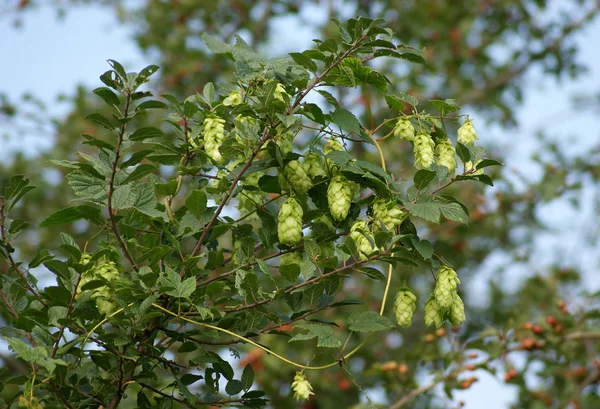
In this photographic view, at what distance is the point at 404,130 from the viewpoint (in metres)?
1.61

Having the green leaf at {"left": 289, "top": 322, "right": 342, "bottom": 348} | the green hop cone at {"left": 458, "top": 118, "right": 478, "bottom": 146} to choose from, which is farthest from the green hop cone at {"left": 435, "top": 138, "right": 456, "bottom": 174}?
the green leaf at {"left": 289, "top": 322, "right": 342, "bottom": 348}

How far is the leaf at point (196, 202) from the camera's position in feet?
5.08

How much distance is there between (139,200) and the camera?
5.07 ft

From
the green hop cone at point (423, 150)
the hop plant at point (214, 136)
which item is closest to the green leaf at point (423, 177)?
the green hop cone at point (423, 150)

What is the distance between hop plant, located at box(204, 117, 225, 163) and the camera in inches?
59.0

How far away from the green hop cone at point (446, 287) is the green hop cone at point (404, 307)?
0.20ft

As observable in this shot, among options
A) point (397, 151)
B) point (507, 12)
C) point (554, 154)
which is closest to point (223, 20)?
point (397, 151)

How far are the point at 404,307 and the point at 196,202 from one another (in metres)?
0.49

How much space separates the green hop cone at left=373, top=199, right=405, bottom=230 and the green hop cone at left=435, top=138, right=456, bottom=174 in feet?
0.63

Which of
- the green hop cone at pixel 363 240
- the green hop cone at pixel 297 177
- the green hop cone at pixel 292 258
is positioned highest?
the green hop cone at pixel 297 177

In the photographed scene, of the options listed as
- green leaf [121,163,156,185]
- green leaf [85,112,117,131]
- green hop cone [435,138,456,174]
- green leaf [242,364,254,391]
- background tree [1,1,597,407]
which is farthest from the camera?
background tree [1,1,597,407]

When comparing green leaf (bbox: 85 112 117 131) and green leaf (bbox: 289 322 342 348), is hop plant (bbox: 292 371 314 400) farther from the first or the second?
green leaf (bbox: 85 112 117 131)

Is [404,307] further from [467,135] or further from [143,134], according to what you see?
[143,134]

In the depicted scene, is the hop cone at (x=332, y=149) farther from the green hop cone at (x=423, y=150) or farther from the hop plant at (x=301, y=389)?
the hop plant at (x=301, y=389)
